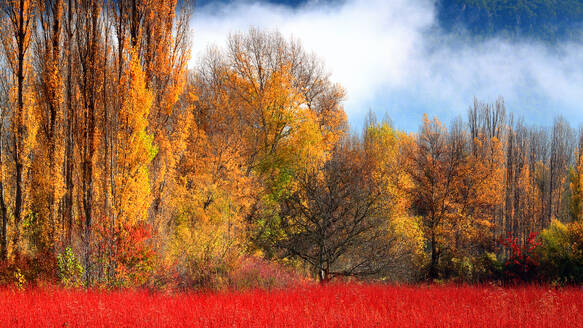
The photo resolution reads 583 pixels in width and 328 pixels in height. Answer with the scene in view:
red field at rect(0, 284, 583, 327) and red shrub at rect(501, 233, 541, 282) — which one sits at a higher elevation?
red field at rect(0, 284, 583, 327)

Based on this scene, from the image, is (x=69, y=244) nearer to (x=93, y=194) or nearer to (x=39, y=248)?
(x=93, y=194)

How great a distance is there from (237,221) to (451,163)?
11864 mm

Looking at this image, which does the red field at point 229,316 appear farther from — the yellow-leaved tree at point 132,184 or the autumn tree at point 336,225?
the autumn tree at point 336,225

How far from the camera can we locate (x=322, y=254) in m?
14.1

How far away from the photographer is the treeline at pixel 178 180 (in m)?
11.4

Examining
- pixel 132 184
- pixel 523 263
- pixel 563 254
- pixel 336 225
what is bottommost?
pixel 523 263

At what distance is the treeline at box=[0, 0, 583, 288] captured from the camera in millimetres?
11383

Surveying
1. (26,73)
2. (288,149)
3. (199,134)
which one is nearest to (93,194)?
(26,73)

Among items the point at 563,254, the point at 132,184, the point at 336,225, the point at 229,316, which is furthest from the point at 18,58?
the point at 563,254

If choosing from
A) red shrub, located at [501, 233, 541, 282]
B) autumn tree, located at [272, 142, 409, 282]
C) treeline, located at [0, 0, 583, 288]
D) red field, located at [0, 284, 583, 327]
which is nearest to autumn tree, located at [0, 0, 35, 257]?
treeline, located at [0, 0, 583, 288]

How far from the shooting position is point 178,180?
2173 cm

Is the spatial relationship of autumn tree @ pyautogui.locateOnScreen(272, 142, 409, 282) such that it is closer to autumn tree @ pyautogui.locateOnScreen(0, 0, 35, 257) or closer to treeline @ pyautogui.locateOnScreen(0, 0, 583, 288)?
treeline @ pyautogui.locateOnScreen(0, 0, 583, 288)

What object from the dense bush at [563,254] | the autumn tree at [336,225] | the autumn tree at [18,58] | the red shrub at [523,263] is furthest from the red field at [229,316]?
the red shrub at [523,263]

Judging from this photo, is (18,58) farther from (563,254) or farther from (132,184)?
(563,254)
